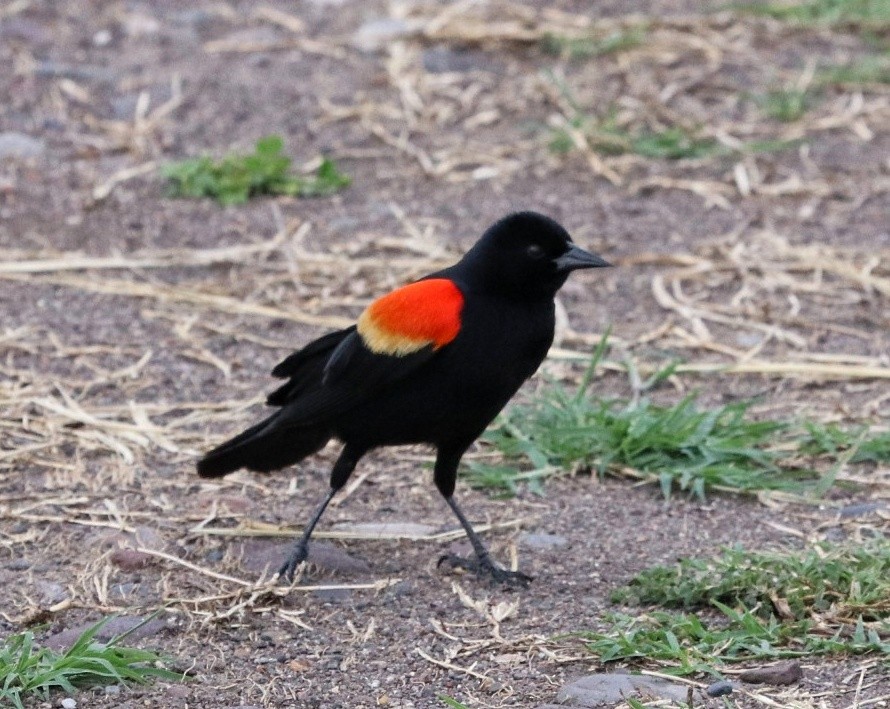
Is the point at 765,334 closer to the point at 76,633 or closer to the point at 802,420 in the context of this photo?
the point at 802,420

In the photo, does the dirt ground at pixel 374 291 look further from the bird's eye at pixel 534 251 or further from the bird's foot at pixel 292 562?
the bird's eye at pixel 534 251

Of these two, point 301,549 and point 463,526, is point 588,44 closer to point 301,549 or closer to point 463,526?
point 463,526

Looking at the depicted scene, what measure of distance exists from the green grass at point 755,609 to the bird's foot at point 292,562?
1046mm

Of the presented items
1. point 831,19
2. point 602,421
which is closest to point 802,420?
point 602,421

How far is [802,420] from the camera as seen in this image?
19.0ft

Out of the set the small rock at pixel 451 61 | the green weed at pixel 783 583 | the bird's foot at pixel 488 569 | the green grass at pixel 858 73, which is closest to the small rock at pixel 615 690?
the green weed at pixel 783 583

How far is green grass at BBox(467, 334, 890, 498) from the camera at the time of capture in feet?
17.6

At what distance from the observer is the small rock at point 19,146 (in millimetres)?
8508

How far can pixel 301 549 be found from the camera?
4.82 m

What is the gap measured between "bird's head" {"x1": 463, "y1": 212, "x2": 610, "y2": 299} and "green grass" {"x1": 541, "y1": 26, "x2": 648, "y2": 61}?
5.24 metres

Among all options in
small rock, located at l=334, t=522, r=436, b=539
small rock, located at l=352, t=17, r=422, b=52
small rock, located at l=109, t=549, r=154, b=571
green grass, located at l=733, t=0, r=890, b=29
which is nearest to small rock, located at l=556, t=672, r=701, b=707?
small rock, located at l=334, t=522, r=436, b=539

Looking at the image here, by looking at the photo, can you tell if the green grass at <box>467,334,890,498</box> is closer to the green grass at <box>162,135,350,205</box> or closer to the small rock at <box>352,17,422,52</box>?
the green grass at <box>162,135,350,205</box>

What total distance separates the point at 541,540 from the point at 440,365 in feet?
2.81

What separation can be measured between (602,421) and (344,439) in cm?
118
